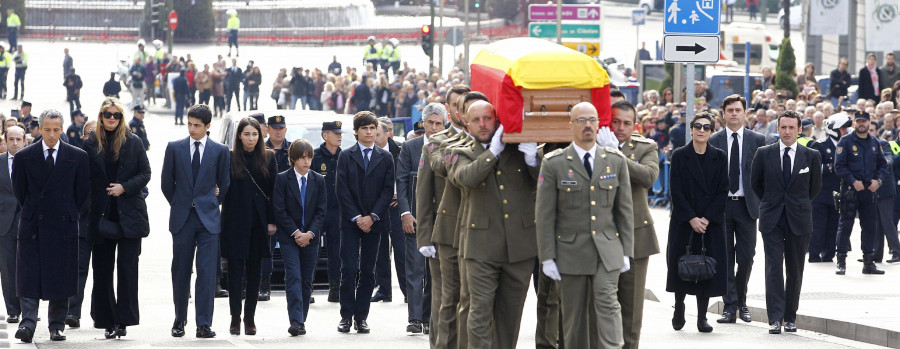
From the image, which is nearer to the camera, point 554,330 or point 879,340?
point 554,330

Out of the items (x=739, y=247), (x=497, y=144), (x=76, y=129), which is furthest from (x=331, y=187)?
(x=76, y=129)

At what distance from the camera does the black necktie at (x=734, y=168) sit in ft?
44.8

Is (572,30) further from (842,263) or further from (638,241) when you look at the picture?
(638,241)

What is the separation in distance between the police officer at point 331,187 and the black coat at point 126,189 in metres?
1.91

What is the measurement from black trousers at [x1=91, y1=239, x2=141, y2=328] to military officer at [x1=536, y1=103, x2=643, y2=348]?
402cm

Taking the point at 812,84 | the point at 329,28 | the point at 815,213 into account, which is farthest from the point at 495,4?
the point at 815,213

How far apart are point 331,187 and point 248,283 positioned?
2107 millimetres

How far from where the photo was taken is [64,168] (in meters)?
12.1

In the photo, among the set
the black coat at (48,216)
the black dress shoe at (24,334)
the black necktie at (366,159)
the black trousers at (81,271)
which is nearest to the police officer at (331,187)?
the black necktie at (366,159)

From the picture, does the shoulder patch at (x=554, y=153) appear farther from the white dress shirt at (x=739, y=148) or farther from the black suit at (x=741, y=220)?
the white dress shirt at (x=739, y=148)

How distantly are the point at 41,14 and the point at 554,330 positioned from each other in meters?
65.4

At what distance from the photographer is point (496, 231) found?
10203mm

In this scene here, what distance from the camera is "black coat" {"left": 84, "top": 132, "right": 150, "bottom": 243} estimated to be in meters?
12.3

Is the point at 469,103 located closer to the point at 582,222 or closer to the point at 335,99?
the point at 582,222
